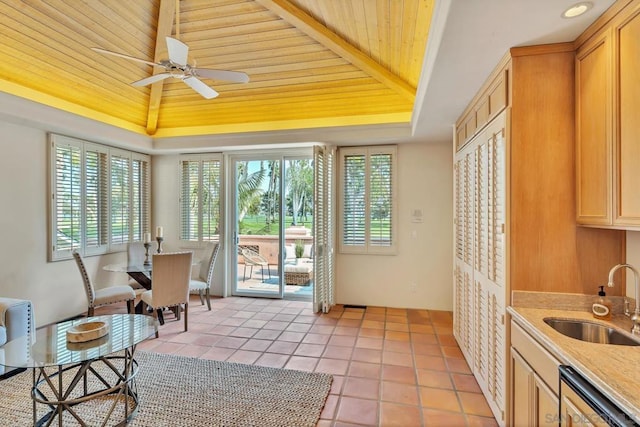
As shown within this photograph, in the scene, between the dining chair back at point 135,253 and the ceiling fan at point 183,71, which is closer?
the ceiling fan at point 183,71

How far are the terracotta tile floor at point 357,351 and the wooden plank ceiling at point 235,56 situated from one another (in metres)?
2.62

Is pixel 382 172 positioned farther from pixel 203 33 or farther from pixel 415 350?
pixel 203 33

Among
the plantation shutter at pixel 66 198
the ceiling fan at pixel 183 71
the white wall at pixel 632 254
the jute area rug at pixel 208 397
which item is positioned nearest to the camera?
the white wall at pixel 632 254

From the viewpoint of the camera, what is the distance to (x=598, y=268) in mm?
1840

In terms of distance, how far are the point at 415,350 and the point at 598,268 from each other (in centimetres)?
185

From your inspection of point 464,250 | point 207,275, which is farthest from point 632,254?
point 207,275

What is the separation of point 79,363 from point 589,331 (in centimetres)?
287

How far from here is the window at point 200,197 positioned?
17.3ft

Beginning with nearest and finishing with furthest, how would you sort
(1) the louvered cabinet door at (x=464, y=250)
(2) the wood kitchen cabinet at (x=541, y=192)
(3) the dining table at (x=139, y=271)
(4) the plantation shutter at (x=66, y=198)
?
(2) the wood kitchen cabinet at (x=541, y=192)
(1) the louvered cabinet door at (x=464, y=250)
(3) the dining table at (x=139, y=271)
(4) the plantation shutter at (x=66, y=198)

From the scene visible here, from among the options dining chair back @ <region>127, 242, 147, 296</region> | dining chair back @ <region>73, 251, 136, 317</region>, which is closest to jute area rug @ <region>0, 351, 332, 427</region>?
dining chair back @ <region>73, 251, 136, 317</region>

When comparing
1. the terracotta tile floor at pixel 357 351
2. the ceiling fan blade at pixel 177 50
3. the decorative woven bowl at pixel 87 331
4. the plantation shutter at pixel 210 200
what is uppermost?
→ the ceiling fan blade at pixel 177 50

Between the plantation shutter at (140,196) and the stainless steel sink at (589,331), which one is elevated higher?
the plantation shutter at (140,196)

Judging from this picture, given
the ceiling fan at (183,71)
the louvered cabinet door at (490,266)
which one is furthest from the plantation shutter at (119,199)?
the louvered cabinet door at (490,266)

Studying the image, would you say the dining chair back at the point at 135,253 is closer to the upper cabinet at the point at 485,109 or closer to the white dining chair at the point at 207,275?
the white dining chair at the point at 207,275
